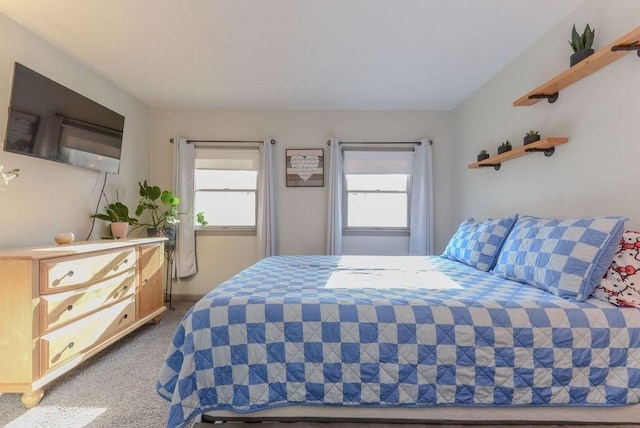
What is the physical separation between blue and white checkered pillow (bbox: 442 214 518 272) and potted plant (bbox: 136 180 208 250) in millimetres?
2888

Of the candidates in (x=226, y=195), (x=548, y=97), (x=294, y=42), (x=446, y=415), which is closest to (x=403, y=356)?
(x=446, y=415)

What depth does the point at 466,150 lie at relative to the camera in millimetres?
3498

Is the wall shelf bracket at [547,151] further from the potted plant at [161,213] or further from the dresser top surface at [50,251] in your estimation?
the potted plant at [161,213]

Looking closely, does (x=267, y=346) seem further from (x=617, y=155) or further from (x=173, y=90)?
(x=173, y=90)

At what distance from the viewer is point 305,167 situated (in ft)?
12.8

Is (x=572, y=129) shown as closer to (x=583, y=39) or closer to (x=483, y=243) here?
(x=583, y=39)

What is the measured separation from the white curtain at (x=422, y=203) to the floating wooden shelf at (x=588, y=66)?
158 cm

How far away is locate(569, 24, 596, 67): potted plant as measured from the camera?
176cm

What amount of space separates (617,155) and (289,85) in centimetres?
260

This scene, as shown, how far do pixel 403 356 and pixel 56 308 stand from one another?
2.06 m

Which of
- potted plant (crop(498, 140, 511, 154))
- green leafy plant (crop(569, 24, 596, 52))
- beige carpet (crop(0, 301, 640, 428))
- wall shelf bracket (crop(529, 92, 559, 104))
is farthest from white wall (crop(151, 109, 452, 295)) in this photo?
green leafy plant (crop(569, 24, 596, 52))

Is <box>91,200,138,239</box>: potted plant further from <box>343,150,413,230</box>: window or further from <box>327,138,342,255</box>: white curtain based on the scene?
<box>343,150,413,230</box>: window

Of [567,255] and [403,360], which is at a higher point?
[567,255]

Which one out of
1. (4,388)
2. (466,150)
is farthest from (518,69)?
(4,388)
